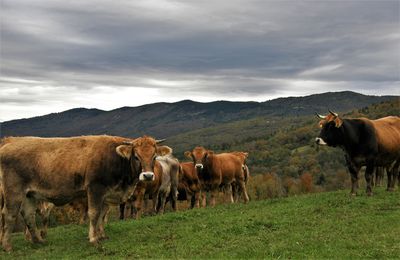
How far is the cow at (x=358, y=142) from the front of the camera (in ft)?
61.6

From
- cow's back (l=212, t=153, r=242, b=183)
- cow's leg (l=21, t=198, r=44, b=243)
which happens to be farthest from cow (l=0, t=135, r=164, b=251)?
cow's back (l=212, t=153, r=242, b=183)

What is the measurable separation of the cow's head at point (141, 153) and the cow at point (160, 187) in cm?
633

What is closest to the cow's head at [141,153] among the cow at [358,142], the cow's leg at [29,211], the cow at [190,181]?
the cow's leg at [29,211]

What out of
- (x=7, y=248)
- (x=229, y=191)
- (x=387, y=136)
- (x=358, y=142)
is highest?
(x=387, y=136)

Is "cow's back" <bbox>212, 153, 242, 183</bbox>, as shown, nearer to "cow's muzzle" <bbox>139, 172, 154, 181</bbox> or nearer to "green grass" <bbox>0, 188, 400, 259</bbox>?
"green grass" <bbox>0, 188, 400, 259</bbox>

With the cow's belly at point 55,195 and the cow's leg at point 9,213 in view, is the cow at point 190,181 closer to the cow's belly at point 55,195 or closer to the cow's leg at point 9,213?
the cow's belly at point 55,195

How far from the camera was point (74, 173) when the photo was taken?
1288cm

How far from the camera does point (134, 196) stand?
20.0m

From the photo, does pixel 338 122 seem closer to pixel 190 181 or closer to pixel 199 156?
pixel 199 156

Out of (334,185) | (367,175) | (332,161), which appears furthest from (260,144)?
(367,175)

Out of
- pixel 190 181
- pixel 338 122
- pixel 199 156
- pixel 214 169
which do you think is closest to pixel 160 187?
pixel 199 156

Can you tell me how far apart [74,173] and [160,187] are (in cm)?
989

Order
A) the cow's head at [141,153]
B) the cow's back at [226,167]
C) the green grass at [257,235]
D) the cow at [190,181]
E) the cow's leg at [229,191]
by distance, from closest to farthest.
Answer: the green grass at [257,235], the cow's head at [141,153], the cow's back at [226,167], the cow at [190,181], the cow's leg at [229,191]

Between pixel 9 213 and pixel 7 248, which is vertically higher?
pixel 9 213
